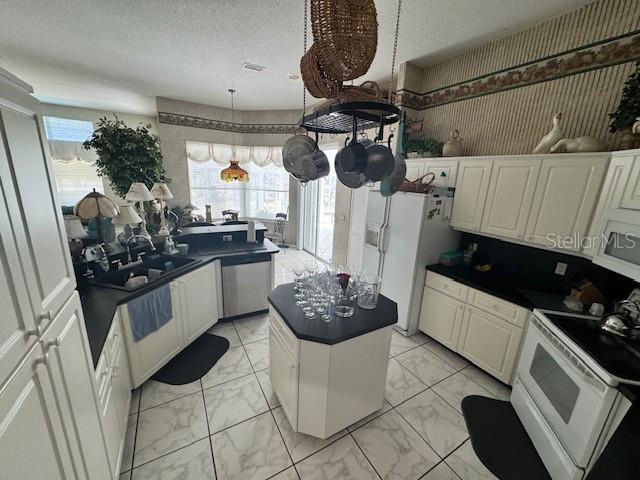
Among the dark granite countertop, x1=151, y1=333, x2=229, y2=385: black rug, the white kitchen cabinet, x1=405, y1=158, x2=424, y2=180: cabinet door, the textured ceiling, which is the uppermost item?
the textured ceiling

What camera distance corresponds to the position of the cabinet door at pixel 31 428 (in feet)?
2.20

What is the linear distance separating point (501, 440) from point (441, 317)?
110 cm

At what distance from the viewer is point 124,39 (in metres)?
2.75

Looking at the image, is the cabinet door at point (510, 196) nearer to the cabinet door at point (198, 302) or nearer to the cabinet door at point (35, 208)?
the cabinet door at point (198, 302)

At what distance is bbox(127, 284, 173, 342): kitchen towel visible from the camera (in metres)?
1.97

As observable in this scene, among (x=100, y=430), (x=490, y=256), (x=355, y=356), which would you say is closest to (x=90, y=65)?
(x=100, y=430)

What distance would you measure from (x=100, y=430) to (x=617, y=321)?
3082 millimetres

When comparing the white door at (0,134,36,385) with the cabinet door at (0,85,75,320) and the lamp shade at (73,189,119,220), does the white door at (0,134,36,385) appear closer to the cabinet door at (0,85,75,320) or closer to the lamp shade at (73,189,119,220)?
the cabinet door at (0,85,75,320)

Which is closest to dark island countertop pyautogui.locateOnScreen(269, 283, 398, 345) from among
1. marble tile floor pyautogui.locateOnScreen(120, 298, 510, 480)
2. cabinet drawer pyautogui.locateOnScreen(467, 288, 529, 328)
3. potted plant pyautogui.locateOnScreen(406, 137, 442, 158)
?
marble tile floor pyautogui.locateOnScreen(120, 298, 510, 480)

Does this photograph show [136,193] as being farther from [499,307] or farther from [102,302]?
[499,307]

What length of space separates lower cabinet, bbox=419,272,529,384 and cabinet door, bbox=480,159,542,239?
66cm

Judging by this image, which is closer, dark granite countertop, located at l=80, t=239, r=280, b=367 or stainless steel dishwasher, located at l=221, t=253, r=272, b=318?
dark granite countertop, located at l=80, t=239, r=280, b=367

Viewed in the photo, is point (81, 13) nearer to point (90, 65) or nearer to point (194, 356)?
point (90, 65)

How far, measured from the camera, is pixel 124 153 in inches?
134
